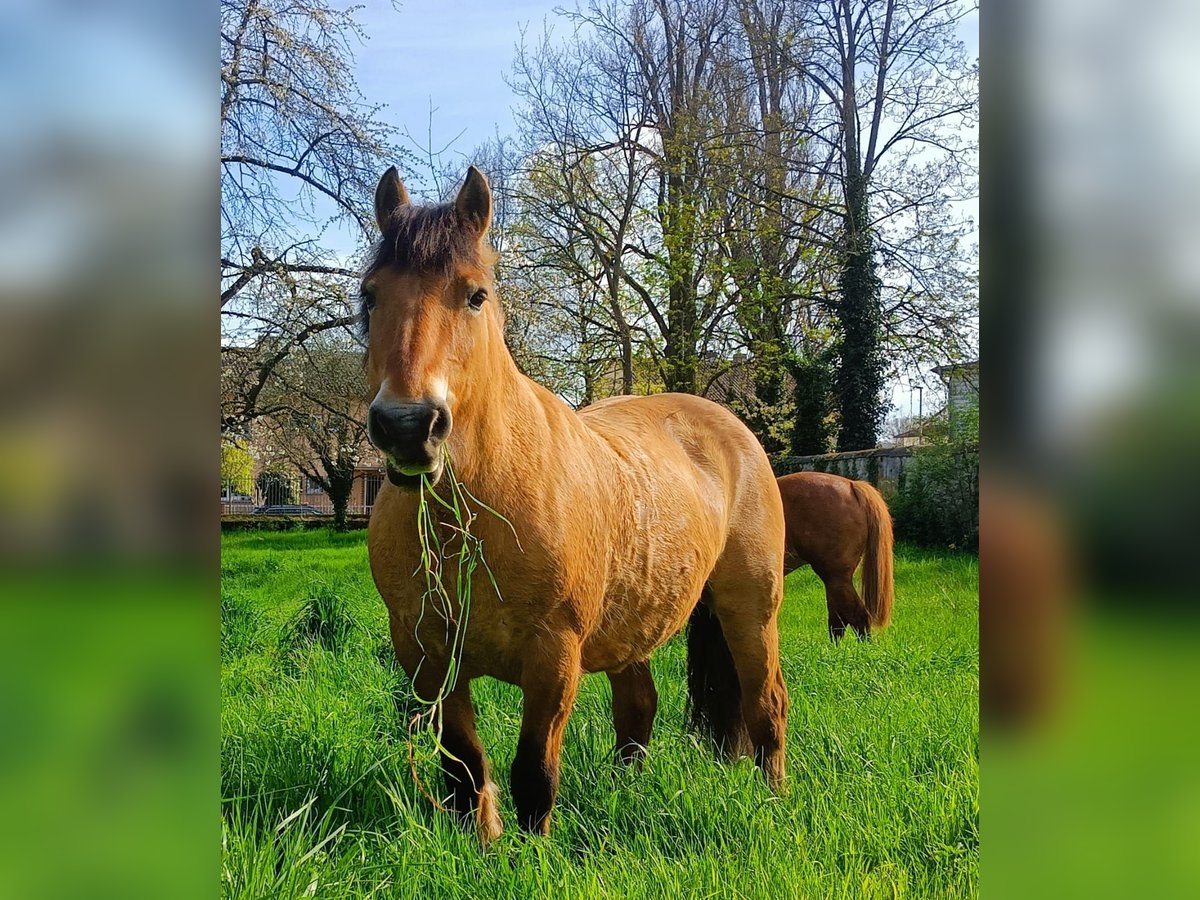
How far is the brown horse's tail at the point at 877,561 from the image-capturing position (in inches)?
161

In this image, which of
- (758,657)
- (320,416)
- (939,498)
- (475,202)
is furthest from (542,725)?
(939,498)

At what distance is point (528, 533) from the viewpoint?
7.27ft

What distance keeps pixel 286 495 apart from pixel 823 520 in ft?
9.62

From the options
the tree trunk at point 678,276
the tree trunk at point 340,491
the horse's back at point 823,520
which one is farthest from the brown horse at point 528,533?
the tree trunk at point 340,491

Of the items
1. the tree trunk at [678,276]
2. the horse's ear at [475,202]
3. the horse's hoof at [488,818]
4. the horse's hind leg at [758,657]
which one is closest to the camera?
the horse's ear at [475,202]

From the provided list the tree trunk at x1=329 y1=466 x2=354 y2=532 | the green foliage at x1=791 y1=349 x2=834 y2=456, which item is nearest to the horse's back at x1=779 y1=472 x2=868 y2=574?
the green foliage at x1=791 y1=349 x2=834 y2=456

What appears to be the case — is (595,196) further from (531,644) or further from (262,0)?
(531,644)

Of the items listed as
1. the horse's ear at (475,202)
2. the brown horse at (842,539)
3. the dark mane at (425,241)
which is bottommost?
the brown horse at (842,539)

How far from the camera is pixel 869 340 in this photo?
4195 millimetres

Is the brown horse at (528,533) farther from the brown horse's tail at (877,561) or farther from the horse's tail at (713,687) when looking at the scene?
the brown horse's tail at (877,561)
